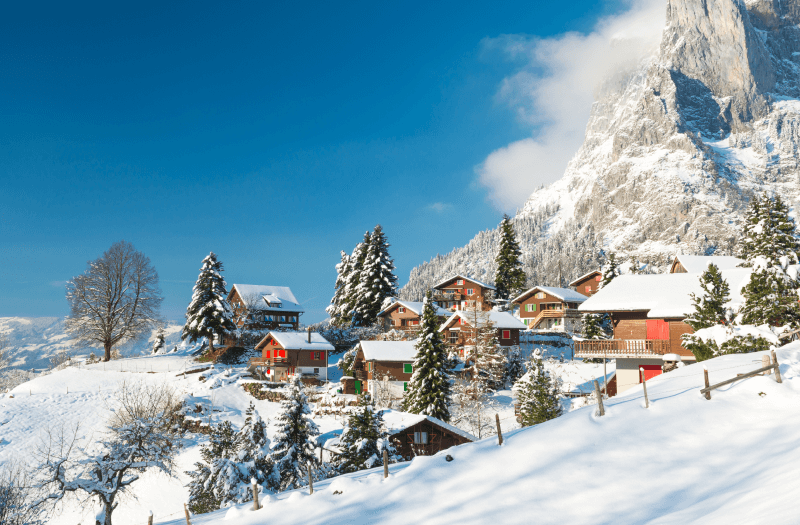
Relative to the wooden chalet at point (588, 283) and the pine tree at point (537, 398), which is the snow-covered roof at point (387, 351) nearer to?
the pine tree at point (537, 398)

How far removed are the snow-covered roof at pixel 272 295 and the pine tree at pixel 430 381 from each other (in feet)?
127

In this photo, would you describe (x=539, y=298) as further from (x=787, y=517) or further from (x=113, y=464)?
(x=787, y=517)

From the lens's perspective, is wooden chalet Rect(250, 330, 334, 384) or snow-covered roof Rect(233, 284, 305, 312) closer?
wooden chalet Rect(250, 330, 334, 384)

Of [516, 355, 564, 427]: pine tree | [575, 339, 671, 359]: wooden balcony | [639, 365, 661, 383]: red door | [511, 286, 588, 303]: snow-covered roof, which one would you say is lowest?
[516, 355, 564, 427]: pine tree

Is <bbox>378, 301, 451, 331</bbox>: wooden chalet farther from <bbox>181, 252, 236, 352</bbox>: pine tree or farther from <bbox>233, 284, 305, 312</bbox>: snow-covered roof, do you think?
<bbox>181, 252, 236, 352</bbox>: pine tree

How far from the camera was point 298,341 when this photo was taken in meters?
57.3

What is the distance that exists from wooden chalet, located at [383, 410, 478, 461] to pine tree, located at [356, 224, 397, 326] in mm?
36430

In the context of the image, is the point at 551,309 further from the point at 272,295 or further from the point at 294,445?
the point at 294,445

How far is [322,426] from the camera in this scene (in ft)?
139

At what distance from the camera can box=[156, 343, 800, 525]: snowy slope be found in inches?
444

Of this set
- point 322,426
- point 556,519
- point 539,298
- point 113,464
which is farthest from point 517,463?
point 539,298

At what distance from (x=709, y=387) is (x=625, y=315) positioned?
19.8 meters

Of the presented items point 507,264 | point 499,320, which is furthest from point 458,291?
point 499,320

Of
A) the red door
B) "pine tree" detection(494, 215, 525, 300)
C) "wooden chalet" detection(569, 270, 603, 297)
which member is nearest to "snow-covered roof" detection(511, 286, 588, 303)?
"pine tree" detection(494, 215, 525, 300)
